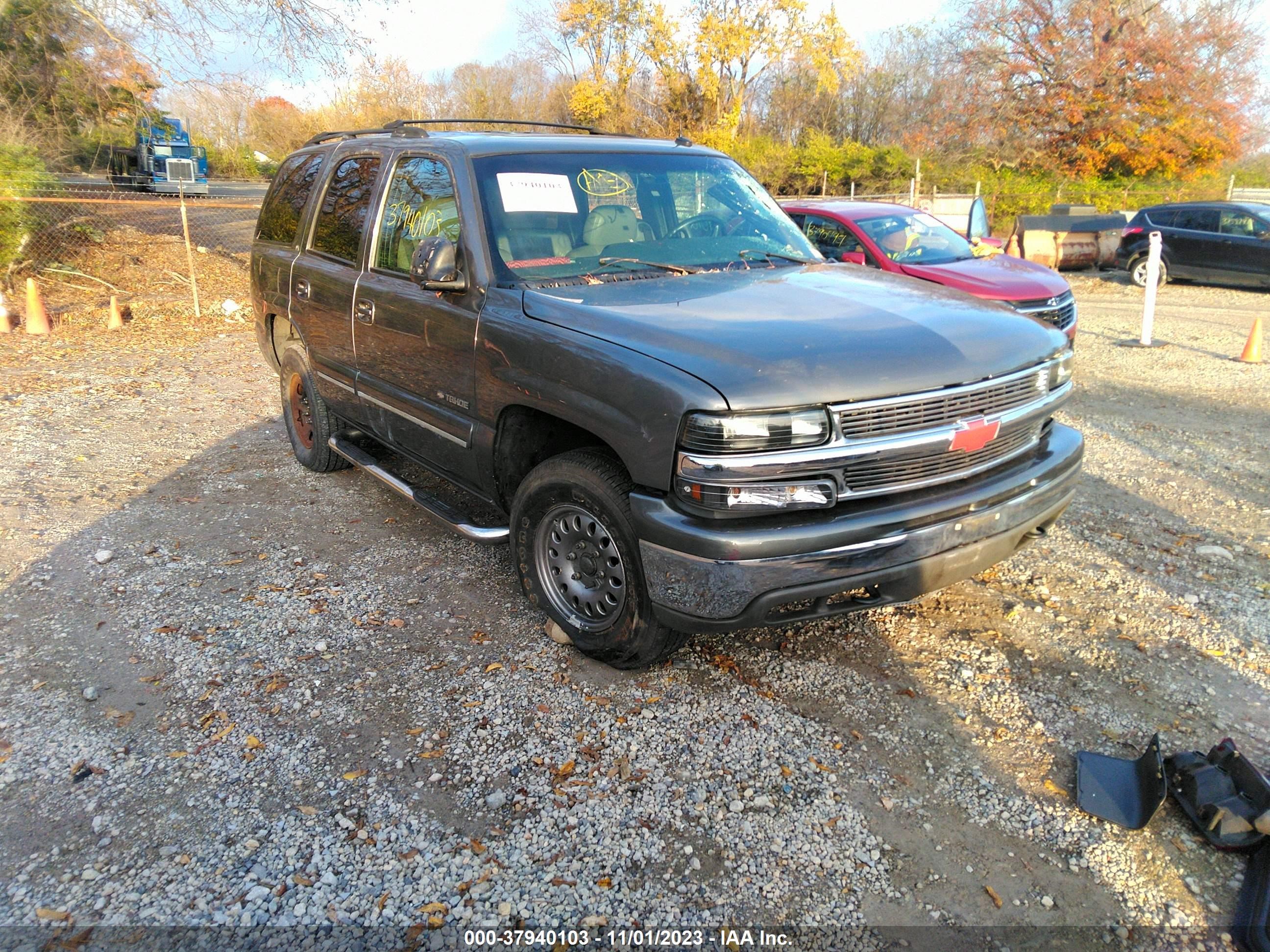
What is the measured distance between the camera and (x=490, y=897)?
2.54 metres

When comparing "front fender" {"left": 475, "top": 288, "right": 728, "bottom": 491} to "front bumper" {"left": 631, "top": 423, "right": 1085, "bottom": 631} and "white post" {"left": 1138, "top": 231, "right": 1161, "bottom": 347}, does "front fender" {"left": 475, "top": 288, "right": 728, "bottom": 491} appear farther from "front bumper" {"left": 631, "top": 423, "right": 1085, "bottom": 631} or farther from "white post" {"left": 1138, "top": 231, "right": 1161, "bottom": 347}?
"white post" {"left": 1138, "top": 231, "right": 1161, "bottom": 347}

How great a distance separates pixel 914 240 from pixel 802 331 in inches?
288

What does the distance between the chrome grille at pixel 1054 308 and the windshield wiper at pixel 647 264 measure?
5.28m

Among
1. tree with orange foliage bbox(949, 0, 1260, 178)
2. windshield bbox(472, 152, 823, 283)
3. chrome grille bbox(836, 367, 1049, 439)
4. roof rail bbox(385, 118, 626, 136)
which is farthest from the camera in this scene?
tree with orange foliage bbox(949, 0, 1260, 178)

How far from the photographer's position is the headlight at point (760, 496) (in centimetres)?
290

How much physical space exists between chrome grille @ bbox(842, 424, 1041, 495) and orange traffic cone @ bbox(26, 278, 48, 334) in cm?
1163

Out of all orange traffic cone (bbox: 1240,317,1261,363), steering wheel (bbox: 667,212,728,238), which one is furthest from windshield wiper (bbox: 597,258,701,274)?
orange traffic cone (bbox: 1240,317,1261,363)

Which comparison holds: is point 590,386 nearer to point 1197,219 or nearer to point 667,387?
point 667,387

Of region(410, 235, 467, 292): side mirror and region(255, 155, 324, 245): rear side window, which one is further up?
region(255, 155, 324, 245): rear side window

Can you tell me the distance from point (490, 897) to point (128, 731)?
169 cm

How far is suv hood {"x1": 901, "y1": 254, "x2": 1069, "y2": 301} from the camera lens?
8.43 m

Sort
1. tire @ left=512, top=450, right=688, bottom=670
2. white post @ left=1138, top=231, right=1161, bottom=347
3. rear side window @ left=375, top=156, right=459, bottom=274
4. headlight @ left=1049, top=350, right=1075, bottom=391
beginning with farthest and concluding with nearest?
white post @ left=1138, top=231, right=1161, bottom=347 → rear side window @ left=375, top=156, right=459, bottom=274 → headlight @ left=1049, top=350, right=1075, bottom=391 → tire @ left=512, top=450, right=688, bottom=670

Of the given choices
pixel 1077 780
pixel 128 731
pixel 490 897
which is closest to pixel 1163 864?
pixel 1077 780

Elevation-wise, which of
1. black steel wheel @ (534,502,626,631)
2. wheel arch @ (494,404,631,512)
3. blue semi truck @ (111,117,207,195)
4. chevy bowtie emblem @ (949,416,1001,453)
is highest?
blue semi truck @ (111,117,207,195)
